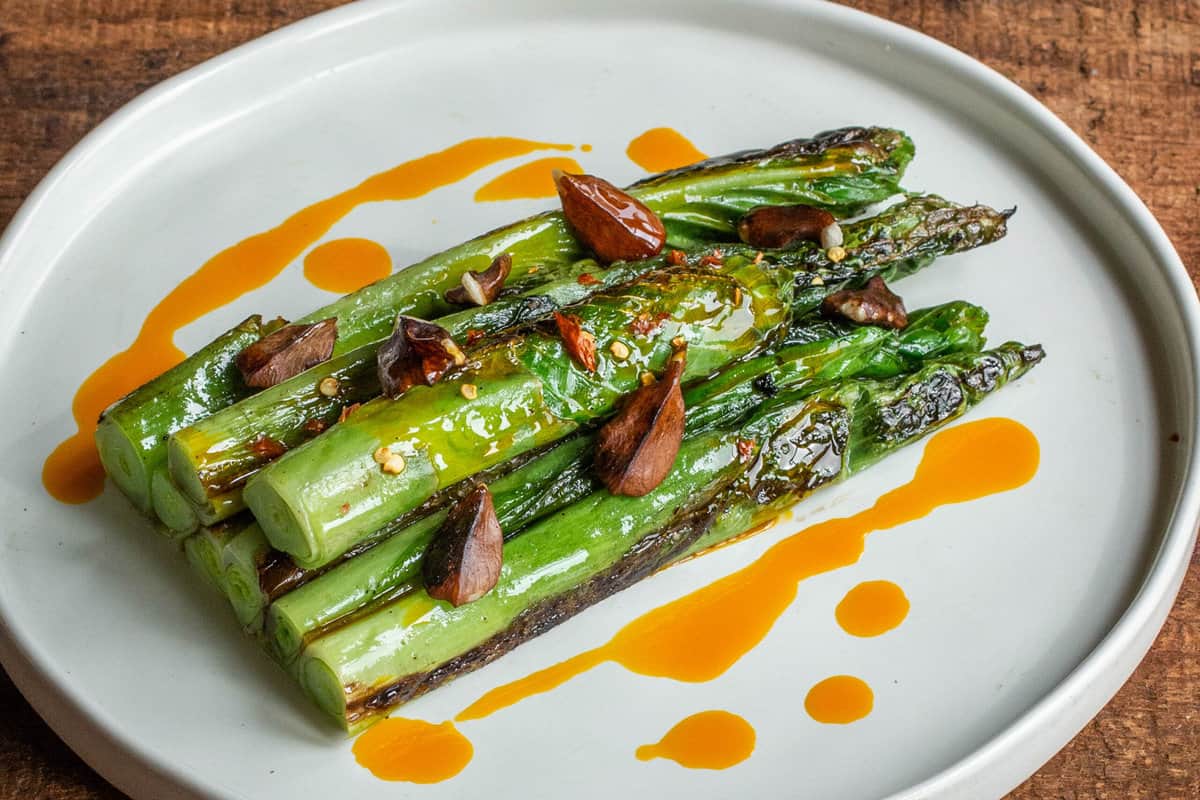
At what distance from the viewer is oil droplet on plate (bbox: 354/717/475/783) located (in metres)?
3.65

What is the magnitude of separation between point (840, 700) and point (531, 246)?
182 centimetres

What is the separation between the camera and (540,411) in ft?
12.5

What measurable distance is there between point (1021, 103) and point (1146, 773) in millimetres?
2637

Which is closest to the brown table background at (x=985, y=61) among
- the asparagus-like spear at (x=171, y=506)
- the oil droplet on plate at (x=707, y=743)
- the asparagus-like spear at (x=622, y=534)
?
the asparagus-like spear at (x=622, y=534)

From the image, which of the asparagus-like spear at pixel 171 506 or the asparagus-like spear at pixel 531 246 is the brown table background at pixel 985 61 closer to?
the asparagus-like spear at pixel 531 246

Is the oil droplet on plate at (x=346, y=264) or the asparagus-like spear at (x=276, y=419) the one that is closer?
the asparagus-like spear at (x=276, y=419)

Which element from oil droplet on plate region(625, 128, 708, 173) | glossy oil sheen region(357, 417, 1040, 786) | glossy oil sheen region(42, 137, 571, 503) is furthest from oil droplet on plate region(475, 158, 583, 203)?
glossy oil sheen region(357, 417, 1040, 786)

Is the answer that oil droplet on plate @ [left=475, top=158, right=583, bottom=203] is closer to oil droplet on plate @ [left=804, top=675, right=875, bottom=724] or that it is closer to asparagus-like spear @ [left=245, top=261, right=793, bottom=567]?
asparagus-like spear @ [left=245, top=261, right=793, bottom=567]

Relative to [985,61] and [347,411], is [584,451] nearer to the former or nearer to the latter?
[347,411]

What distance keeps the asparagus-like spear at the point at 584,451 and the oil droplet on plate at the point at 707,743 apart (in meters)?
0.73

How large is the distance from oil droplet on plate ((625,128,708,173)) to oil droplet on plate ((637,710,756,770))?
2286mm

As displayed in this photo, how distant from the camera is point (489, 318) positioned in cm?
414

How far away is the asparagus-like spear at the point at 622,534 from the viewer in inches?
140

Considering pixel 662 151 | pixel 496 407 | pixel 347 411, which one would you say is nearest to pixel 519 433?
pixel 496 407
